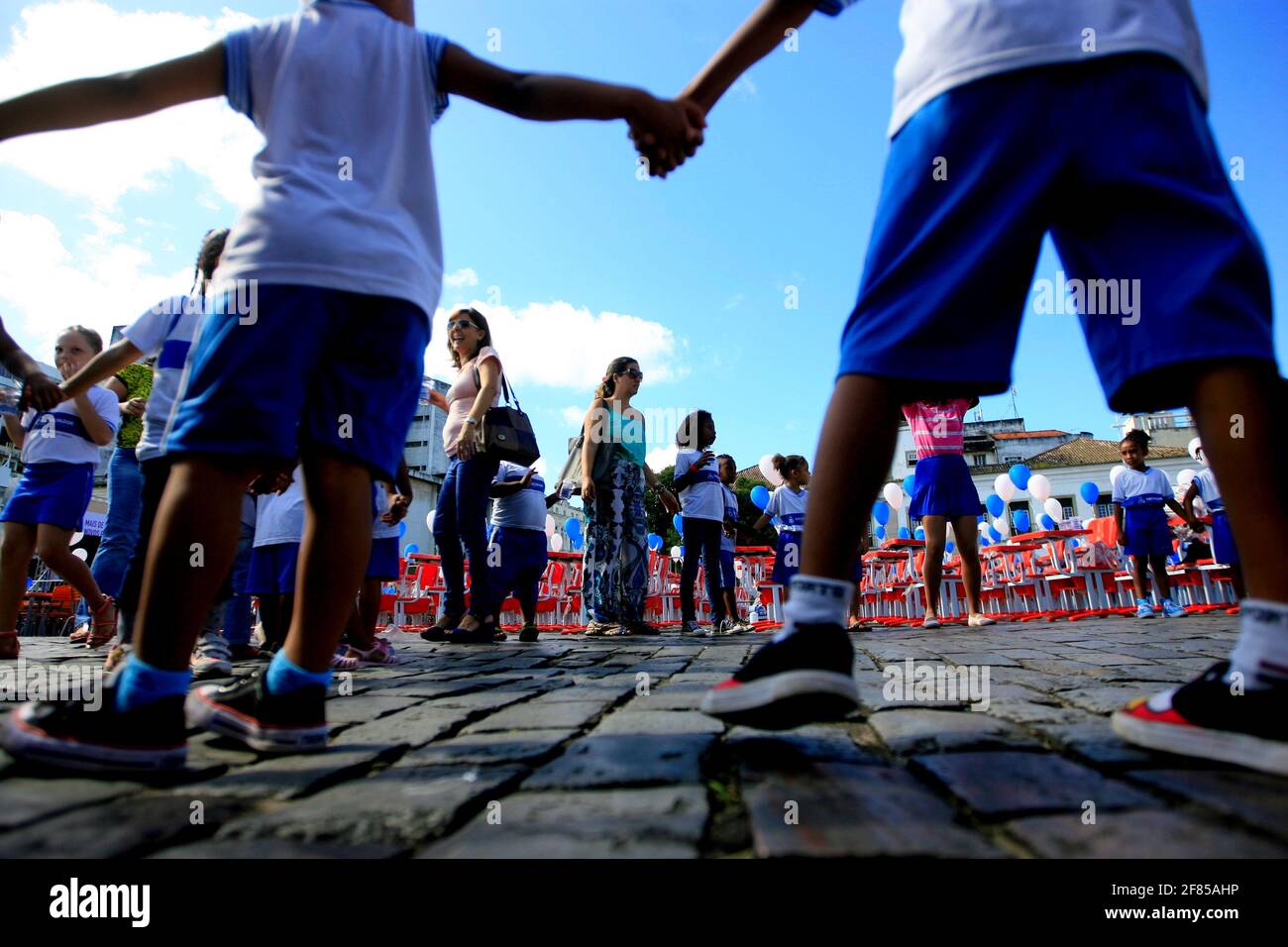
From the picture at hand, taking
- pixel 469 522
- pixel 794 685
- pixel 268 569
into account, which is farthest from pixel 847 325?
pixel 469 522

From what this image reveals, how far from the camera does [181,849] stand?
96 centimetres

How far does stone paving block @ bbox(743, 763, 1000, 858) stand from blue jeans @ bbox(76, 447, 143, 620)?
5.18m

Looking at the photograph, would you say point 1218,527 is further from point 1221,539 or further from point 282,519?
point 282,519

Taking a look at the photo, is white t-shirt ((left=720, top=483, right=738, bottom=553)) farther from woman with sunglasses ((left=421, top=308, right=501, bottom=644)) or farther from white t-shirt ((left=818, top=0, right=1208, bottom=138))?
white t-shirt ((left=818, top=0, right=1208, bottom=138))

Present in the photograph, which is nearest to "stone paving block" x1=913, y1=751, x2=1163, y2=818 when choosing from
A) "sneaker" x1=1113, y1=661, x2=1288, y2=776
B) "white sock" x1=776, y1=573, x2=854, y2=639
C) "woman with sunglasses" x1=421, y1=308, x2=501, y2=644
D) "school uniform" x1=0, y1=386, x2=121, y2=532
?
"sneaker" x1=1113, y1=661, x2=1288, y2=776

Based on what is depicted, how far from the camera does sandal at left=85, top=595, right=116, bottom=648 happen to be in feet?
18.8

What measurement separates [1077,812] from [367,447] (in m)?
1.48

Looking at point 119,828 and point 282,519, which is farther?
point 282,519

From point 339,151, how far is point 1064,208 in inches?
61.4

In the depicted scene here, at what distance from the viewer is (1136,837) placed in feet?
2.93

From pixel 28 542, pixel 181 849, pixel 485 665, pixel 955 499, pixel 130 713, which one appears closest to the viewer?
pixel 181 849

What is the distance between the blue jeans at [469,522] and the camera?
522cm
